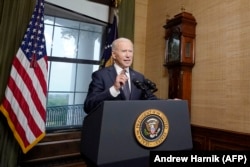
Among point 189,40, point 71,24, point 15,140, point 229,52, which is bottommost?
point 15,140

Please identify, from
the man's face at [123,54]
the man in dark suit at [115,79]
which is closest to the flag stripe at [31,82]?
the man in dark suit at [115,79]

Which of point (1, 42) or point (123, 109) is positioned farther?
point (1, 42)

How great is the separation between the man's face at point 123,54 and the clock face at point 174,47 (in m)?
1.35

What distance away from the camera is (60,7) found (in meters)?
3.09

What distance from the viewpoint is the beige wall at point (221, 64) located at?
86.6 inches

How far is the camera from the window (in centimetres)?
314

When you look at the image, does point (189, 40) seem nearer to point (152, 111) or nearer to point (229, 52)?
point (229, 52)

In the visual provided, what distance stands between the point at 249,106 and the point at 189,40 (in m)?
1.10

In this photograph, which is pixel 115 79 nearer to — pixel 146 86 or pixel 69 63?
pixel 146 86

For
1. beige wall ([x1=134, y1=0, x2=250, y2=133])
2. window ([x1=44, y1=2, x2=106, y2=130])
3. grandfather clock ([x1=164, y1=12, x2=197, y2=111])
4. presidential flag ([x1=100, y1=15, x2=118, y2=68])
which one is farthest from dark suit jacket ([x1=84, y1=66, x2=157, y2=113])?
window ([x1=44, y1=2, x2=106, y2=130])

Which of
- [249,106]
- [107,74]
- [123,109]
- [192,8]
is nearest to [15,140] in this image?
[107,74]

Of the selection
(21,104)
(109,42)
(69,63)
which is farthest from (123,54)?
(69,63)

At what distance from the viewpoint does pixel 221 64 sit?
2434 millimetres

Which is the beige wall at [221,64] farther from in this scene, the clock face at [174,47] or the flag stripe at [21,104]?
the flag stripe at [21,104]
